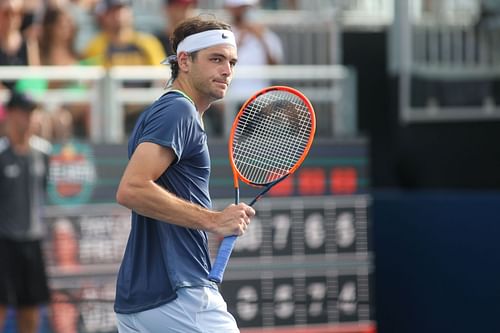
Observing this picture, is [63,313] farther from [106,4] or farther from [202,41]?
[202,41]

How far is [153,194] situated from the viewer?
445 cm

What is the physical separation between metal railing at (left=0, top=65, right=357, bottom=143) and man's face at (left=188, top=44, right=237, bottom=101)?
3860 mm

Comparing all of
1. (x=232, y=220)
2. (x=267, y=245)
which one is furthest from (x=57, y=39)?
(x=232, y=220)

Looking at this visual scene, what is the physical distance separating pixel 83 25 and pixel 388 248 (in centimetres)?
315

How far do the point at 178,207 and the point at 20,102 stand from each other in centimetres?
401

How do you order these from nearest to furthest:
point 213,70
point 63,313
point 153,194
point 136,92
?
point 153,194
point 213,70
point 63,313
point 136,92

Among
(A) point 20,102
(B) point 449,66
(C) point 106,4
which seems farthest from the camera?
Result: (B) point 449,66

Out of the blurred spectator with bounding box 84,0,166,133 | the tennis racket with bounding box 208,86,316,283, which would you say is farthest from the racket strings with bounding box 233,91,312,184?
the blurred spectator with bounding box 84,0,166,133

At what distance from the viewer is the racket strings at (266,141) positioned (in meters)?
5.43

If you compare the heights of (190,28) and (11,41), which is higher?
(11,41)

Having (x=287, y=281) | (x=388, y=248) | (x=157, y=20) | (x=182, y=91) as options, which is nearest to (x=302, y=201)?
(x=287, y=281)

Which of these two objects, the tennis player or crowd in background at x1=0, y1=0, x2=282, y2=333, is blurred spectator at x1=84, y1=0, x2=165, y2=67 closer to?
crowd in background at x1=0, y1=0, x2=282, y2=333

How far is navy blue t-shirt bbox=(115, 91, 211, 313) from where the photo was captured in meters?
4.58

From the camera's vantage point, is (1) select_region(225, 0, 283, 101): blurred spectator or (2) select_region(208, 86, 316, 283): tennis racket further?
(1) select_region(225, 0, 283, 101): blurred spectator
